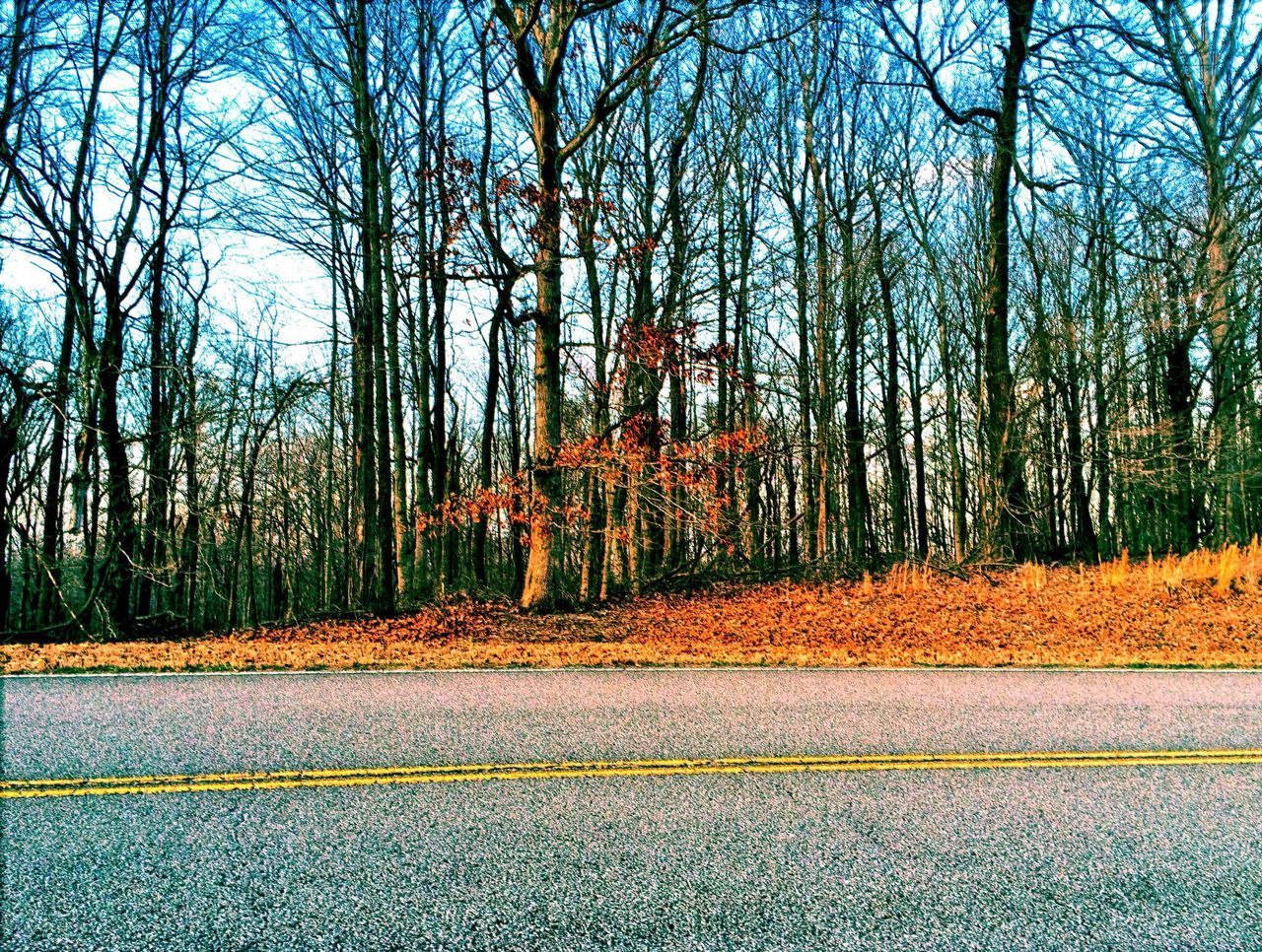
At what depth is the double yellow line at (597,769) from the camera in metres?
3.85

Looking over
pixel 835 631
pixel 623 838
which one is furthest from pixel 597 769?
pixel 835 631

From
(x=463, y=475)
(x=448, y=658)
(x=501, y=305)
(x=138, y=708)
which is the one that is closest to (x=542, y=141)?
(x=501, y=305)

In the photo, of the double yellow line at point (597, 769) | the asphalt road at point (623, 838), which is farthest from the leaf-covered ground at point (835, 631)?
the double yellow line at point (597, 769)

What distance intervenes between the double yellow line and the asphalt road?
0.09 meters

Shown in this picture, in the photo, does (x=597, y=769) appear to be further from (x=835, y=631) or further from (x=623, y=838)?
(x=835, y=631)

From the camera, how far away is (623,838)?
3.34 meters

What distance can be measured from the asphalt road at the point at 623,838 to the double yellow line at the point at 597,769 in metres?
0.09

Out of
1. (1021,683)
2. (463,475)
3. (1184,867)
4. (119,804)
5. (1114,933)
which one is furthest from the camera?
(463,475)

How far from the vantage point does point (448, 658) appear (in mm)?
8484

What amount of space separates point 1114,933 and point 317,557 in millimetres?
31790

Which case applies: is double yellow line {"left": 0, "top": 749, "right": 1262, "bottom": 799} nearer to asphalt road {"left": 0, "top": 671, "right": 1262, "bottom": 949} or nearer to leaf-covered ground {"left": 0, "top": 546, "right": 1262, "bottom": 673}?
asphalt road {"left": 0, "top": 671, "right": 1262, "bottom": 949}

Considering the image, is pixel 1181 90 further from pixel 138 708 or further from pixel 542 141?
pixel 138 708

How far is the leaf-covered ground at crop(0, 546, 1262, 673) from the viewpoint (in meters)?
8.58

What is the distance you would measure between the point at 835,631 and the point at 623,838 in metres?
10.6
